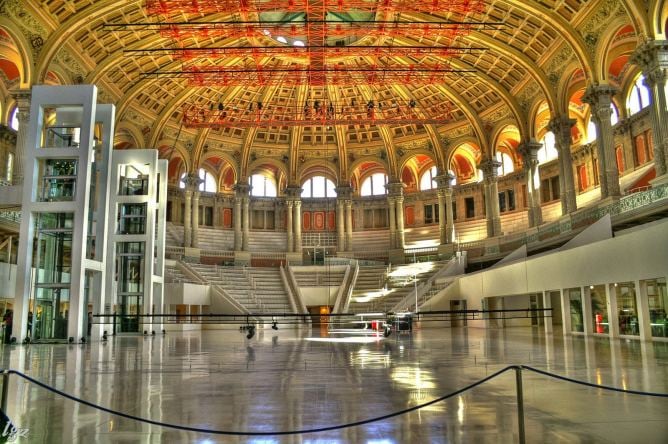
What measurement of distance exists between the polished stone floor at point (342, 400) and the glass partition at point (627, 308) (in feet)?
23.5

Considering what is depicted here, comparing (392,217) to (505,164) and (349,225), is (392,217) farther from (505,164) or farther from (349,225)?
(505,164)

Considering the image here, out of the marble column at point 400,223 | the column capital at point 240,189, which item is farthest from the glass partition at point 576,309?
the column capital at point 240,189

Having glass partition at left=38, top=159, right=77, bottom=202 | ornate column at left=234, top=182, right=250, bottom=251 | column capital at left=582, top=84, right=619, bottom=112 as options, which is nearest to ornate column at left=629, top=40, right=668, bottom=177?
column capital at left=582, top=84, right=619, bottom=112

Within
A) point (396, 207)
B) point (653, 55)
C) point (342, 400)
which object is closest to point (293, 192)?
point (396, 207)

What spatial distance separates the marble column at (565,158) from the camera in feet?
111

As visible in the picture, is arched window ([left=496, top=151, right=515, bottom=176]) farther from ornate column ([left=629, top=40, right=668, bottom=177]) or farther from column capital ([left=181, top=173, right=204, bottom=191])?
column capital ([left=181, top=173, right=204, bottom=191])

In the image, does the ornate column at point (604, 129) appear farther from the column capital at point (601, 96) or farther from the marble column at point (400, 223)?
the marble column at point (400, 223)

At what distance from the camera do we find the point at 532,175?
38594mm

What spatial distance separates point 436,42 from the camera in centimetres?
3675

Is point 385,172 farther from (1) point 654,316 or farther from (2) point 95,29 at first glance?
(1) point 654,316

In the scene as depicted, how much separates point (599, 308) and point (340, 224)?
29186 millimetres

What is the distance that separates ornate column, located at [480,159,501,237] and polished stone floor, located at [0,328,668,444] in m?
30.1

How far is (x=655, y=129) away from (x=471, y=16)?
13.0 metres

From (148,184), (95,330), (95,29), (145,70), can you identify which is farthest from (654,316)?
(145,70)
